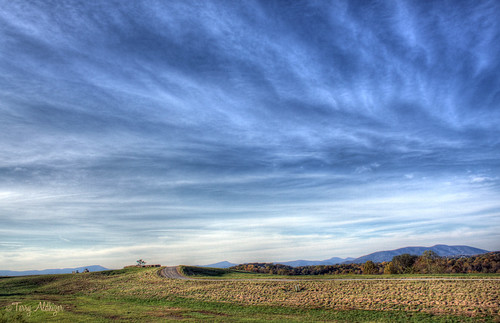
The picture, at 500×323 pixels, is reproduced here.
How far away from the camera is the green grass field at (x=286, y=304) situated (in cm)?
2866

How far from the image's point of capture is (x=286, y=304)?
3659 cm

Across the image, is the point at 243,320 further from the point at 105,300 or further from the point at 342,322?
the point at 105,300

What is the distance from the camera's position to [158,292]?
165 feet

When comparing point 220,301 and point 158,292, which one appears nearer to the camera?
point 220,301

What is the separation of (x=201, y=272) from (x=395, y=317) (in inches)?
2474

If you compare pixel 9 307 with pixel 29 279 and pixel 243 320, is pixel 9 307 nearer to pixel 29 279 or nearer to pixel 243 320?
pixel 243 320

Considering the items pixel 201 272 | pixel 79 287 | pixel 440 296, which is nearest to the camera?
pixel 440 296

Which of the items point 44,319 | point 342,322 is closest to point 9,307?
point 44,319

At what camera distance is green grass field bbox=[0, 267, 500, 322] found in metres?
28.7

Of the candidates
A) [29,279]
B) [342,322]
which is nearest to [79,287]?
[29,279]

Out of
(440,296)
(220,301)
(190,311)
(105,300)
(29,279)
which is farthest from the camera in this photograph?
(29,279)

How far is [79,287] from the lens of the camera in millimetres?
61688

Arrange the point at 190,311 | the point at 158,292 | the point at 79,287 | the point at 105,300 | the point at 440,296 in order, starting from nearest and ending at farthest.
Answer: the point at 440,296 → the point at 190,311 → the point at 105,300 → the point at 158,292 → the point at 79,287

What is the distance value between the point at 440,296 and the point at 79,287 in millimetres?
68059
